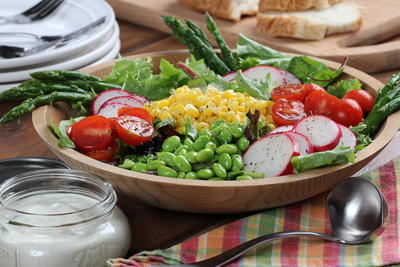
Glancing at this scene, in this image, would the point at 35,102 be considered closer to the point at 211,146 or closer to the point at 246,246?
the point at 211,146

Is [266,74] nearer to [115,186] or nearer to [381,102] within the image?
[381,102]

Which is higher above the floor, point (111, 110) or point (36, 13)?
point (111, 110)

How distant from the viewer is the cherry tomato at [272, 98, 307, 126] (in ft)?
10.2

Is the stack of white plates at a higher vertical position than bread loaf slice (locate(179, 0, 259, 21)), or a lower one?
higher

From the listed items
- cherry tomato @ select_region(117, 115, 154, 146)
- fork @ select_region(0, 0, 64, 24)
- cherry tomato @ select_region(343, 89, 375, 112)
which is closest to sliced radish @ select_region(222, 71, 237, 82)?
cherry tomato @ select_region(343, 89, 375, 112)

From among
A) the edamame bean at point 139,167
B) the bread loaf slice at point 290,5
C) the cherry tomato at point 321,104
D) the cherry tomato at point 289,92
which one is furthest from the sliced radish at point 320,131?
the bread loaf slice at point 290,5

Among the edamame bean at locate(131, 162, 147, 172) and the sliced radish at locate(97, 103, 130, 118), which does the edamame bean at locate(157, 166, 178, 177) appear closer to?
the edamame bean at locate(131, 162, 147, 172)

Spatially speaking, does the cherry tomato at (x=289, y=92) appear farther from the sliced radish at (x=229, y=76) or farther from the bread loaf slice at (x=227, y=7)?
the bread loaf slice at (x=227, y=7)

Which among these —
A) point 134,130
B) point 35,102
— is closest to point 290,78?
point 134,130

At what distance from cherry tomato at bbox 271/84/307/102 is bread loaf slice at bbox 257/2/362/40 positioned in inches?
51.0

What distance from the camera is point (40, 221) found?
227cm

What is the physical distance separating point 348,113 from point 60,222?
1530 millimetres

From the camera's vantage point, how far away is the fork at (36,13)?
4.69m

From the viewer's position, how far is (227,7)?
5031 mm
